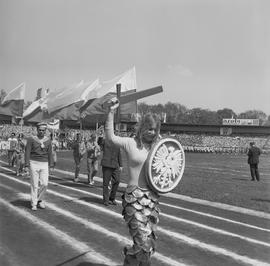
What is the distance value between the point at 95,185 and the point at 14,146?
798 centimetres

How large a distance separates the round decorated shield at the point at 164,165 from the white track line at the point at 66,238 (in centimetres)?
156

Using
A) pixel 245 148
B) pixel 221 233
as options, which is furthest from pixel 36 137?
pixel 245 148

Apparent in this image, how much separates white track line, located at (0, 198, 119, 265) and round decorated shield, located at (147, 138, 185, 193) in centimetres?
156

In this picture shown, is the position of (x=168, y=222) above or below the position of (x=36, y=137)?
below

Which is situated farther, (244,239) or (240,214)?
(240,214)

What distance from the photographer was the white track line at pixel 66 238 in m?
5.94

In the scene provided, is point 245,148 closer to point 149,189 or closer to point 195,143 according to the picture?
point 195,143

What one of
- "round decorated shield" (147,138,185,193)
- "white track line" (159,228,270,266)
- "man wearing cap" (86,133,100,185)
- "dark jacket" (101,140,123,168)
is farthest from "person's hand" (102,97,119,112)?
"man wearing cap" (86,133,100,185)

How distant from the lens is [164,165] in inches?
185

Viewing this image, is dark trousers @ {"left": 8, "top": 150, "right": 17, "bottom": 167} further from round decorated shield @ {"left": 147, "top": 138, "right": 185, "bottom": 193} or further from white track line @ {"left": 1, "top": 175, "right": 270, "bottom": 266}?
round decorated shield @ {"left": 147, "top": 138, "right": 185, "bottom": 193}

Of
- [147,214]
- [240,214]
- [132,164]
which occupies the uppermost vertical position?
[132,164]

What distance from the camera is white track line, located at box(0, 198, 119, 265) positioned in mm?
5938

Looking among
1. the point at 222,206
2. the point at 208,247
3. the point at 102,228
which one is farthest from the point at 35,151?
the point at 222,206

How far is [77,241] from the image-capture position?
22.4ft
